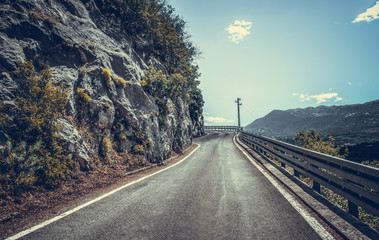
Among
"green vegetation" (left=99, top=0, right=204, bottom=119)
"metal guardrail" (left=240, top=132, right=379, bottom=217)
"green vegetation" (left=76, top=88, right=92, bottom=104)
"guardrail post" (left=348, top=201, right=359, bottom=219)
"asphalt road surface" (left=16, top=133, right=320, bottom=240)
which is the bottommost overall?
"asphalt road surface" (left=16, top=133, right=320, bottom=240)

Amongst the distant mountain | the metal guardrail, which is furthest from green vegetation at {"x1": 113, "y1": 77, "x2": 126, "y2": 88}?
the distant mountain

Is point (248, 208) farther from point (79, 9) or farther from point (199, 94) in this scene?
point (199, 94)

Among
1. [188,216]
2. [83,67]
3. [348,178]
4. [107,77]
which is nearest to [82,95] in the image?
[83,67]

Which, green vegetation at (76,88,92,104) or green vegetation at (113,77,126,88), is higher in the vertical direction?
green vegetation at (113,77,126,88)

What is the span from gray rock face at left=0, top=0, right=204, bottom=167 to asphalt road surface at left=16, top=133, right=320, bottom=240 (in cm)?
263

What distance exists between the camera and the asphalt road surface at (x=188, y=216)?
2561mm

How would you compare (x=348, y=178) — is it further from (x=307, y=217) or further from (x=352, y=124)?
(x=352, y=124)

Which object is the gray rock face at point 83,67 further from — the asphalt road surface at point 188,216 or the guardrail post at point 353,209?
the guardrail post at point 353,209

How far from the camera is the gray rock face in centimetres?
554

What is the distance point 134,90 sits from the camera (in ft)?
30.6

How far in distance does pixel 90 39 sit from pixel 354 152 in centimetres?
3616

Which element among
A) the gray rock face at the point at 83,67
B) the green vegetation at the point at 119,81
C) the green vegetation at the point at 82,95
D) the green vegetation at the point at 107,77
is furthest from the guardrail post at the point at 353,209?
the green vegetation at the point at 119,81

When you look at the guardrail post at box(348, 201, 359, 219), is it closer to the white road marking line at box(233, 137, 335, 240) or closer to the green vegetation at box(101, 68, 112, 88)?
the white road marking line at box(233, 137, 335, 240)

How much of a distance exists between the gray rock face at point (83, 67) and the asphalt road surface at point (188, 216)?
8.61 ft
